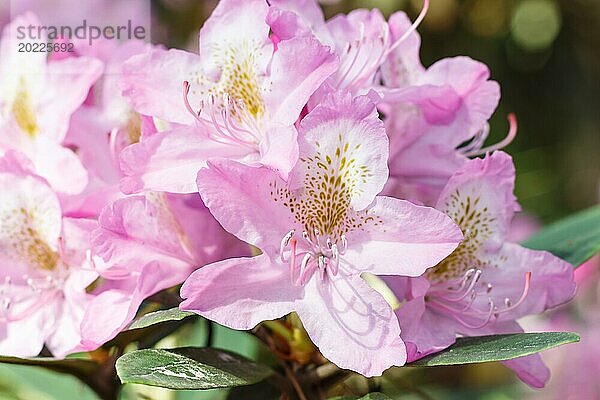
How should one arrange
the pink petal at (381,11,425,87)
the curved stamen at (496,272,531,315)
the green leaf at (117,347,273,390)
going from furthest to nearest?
the pink petal at (381,11,425,87), the curved stamen at (496,272,531,315), the green leaf at (117,347,273,390)

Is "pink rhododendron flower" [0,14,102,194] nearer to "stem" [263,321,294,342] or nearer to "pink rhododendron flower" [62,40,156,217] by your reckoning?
"pink rhododendron flower" [62,40,156,217]

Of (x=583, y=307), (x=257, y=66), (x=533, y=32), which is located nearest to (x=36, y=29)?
(x=257, y=66)

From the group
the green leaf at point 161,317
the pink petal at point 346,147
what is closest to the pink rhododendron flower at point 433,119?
the pink petal at point 346,147

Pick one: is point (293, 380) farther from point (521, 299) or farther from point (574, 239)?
point (574, 239)

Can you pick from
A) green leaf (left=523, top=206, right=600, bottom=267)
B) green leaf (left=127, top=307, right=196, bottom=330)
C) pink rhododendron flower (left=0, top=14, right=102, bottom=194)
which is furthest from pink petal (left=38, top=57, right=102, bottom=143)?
green leaf (left=523, top=206, right=600, bottom=267)

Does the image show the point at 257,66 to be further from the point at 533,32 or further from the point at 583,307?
the point at 533,32

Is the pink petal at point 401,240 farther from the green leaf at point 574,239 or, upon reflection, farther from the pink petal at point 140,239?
the green leaf at point 574,239

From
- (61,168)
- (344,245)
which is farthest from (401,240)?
(61,168)
